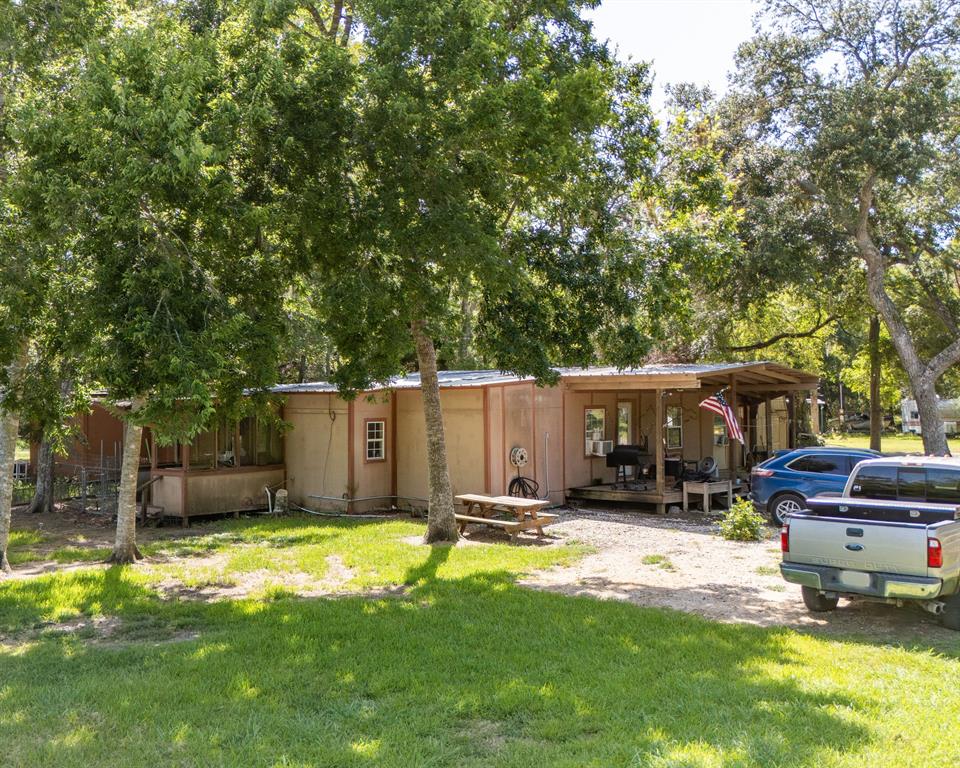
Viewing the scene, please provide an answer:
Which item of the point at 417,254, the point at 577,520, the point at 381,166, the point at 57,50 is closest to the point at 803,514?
the point at 417,254

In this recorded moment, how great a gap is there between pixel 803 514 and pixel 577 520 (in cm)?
816

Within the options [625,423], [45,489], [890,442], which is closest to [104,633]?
[45,489]

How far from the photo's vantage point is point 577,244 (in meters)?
12.1

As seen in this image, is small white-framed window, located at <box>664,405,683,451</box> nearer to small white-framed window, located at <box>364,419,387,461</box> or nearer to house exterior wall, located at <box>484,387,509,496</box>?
house exterior wall, located at <box>484,387,509,496</box>

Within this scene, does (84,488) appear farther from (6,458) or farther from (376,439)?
(6,458)

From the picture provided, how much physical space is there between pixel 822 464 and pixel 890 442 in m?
37.6

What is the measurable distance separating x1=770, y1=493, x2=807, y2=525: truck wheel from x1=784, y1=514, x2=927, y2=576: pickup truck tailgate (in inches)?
274

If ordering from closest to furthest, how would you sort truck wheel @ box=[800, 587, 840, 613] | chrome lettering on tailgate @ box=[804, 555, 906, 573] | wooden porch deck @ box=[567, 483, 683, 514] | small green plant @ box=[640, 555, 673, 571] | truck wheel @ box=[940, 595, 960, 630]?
chrome lettering on tailgate @ box=[804, 555, 906, 573], truck wheel @ box=[940, 595, 960, 630], truck wheel @ box=[800, 587, 840, 613], small green plant @ box=[640, 555, 673, 571], wooden porch deck @ box=[567, 483, 683, 514]

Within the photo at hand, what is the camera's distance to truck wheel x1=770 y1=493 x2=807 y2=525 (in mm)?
14812

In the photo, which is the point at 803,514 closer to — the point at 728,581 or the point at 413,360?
the point at 728,581

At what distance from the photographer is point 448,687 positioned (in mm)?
6133

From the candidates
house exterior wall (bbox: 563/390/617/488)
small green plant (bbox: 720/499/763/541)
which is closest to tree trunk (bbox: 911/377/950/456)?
house exterior wall (bbox: 563/390/617/488)

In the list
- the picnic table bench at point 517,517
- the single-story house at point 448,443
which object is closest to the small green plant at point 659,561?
the picnic table bench at point 517,517

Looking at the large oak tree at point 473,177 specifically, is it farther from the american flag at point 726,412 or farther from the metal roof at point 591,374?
the american flag at point 726,412
